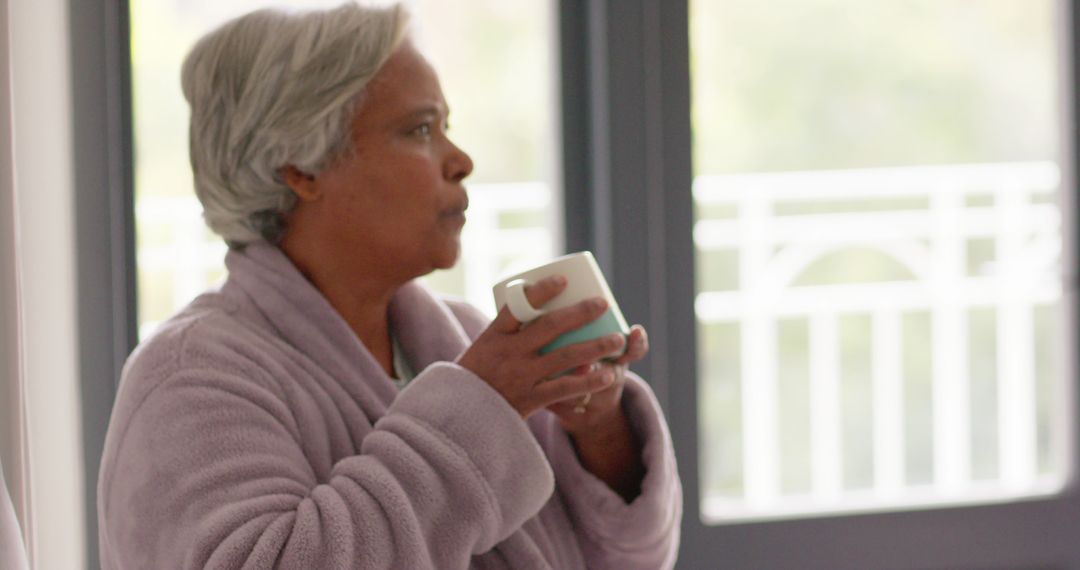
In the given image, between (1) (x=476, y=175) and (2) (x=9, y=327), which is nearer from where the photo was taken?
(2) (x=9, y=327)

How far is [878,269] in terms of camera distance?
4801mm

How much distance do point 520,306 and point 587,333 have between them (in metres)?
0.07

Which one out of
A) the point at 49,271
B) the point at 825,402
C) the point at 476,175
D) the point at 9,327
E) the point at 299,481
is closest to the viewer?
the point at 299,481

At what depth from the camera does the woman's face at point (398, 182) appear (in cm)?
127

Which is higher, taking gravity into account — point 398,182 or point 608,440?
point 398,182

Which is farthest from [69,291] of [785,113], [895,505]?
[785,113]

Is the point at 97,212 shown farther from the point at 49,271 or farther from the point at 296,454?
the point at 296,454

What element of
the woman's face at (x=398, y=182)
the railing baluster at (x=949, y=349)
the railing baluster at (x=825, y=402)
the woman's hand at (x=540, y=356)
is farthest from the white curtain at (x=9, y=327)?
the railing baluster at (x=949, y=349)

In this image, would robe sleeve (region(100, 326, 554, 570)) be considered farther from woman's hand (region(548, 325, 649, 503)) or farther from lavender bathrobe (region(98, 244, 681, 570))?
woman's hand (region(548, 325, 649, 503))

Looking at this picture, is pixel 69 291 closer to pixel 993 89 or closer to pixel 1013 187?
pixel 993 89

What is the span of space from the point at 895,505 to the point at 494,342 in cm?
142

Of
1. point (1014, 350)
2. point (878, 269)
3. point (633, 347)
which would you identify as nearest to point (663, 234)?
point (633, 347)

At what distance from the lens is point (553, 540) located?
1354 mm

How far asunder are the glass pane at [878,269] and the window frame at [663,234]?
1927 mm
